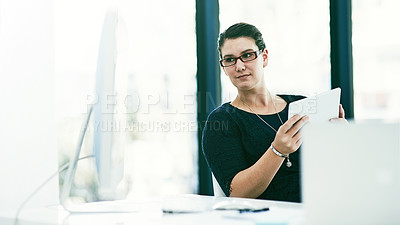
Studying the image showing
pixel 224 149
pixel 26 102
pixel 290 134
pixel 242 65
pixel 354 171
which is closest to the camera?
pixel 354 171

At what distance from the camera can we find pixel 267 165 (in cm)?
175

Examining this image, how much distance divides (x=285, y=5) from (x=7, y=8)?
1.46 m

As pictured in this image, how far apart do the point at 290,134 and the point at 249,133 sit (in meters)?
0.38

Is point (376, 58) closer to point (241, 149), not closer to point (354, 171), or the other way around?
point (241, 149)

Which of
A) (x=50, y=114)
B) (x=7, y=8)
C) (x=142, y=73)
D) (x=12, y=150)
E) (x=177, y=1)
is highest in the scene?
(x=177, y=1)

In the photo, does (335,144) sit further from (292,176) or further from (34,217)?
(292,176)

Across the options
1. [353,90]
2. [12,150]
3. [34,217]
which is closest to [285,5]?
[353,90]

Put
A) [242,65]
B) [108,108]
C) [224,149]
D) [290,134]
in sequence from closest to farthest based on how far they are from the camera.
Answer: [108,108] → [290,134] → [224,149] → [242,65]

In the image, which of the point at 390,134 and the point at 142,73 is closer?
the point at 390,134

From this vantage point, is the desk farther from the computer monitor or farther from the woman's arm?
the woman's arm

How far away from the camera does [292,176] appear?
1.94 meters

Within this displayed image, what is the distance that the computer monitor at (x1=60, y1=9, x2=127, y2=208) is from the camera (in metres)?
1.23

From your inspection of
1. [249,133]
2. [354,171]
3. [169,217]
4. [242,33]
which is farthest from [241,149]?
[354,171]

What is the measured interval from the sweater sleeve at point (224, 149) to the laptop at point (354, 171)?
3.21ft
